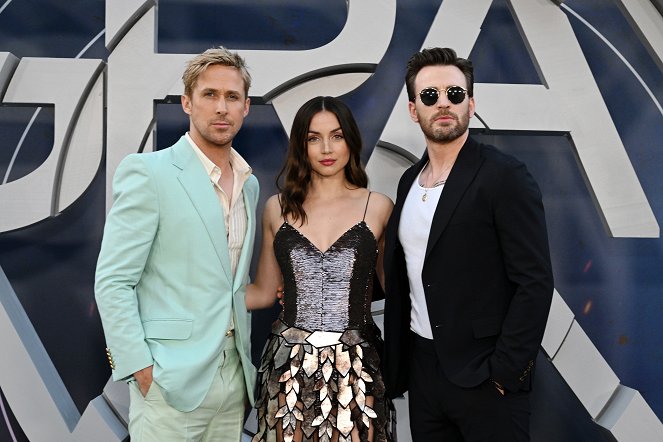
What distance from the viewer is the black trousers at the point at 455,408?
1960mm

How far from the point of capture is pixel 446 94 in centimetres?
213

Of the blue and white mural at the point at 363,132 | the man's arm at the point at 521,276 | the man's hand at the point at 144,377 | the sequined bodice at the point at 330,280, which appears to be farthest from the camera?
the blue and white mural at the point at 363,132

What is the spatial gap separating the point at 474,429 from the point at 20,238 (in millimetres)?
2362

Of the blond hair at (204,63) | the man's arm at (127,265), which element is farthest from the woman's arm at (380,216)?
the man's arm at (127,265)

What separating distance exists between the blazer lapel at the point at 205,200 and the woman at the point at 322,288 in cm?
32

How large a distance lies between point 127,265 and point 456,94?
49.3 inches

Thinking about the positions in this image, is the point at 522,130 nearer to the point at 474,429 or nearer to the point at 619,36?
the point at 619,36

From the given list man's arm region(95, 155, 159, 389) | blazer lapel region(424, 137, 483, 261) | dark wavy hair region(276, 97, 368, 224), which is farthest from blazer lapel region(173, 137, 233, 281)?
blazer lapel region(424, 137, 483, 261)

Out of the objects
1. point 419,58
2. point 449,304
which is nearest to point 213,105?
point 419,58

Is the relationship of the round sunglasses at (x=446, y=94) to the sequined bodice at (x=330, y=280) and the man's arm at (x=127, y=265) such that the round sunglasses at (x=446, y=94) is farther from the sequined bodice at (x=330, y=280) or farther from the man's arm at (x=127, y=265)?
the man's arm at (x=127, y=265)

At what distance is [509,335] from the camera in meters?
1.89

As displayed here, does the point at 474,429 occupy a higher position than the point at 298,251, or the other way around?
the point at 298,251

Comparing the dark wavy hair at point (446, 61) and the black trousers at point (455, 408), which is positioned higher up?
the dark wavy hair at point (446, 61)

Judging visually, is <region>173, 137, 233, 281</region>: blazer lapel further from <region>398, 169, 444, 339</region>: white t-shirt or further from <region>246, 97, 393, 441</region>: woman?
<region>398, 169, 444, 339</region>: white t-shirt
